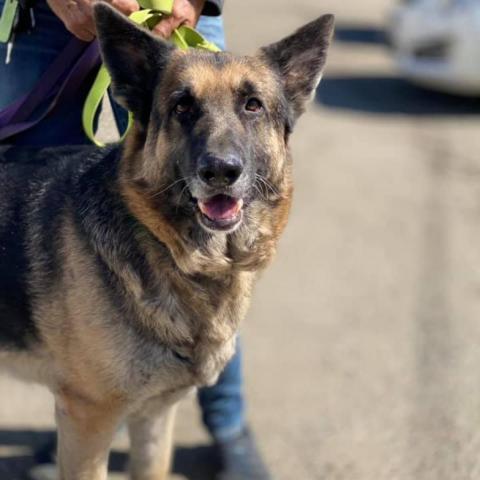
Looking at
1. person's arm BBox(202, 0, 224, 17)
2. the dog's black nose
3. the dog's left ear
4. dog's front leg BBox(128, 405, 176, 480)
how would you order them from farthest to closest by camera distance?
1. dog's front leg BBox(128, 405, 176, 480)
2. person's arm BBox(202, 0, 224, 17)
3. the dog's left ear
4. the dog's black nose

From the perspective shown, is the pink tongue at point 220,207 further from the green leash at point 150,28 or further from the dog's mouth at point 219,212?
the green leash at point 150,28

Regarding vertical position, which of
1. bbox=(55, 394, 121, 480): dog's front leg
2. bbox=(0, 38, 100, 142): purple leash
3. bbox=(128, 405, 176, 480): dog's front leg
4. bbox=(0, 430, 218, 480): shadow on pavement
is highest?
bbox=(0, 38, 100, 142): purple leash

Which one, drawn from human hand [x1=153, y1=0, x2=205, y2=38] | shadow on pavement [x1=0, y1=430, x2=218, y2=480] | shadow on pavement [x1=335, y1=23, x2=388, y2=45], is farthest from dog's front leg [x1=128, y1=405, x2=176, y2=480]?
shadow on pavement [x1=335, y1=23, x2=388, y2=45]

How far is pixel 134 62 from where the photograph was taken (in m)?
2.68

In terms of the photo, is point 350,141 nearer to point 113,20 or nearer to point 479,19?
point 479,19

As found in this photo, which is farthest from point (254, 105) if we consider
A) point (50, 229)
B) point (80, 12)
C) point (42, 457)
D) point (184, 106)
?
point (42, 457)

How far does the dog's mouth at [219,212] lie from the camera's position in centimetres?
258

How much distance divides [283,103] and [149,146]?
45cm

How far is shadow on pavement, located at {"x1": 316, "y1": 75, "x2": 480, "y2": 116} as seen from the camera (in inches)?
322

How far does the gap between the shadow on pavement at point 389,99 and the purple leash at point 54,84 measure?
5.42 metres

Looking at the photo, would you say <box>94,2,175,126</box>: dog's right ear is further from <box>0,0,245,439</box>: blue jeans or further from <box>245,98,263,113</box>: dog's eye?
<box>0,0,245,439</box>: blue jeans

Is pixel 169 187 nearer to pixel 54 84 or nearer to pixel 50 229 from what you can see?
pixel 50 229

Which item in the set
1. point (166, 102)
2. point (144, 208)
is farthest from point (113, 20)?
point (144, 208)

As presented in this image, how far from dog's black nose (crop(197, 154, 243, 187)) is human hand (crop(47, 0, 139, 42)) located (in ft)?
1.97
